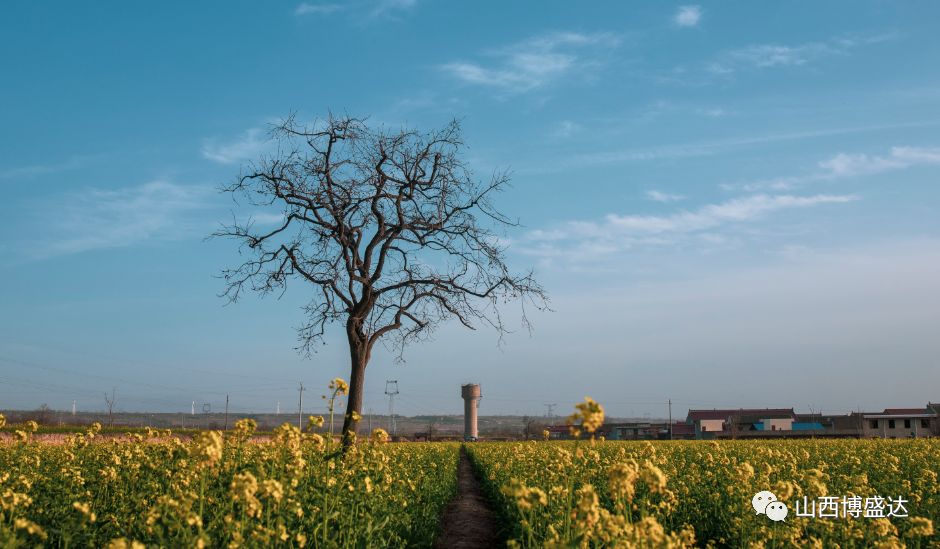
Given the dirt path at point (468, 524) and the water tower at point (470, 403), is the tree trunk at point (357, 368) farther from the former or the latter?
the water tower at point (470, 403)

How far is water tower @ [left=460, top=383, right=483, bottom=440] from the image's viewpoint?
95.6m

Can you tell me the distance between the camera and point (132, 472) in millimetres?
9484

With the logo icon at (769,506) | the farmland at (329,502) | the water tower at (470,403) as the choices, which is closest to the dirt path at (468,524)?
the farmland at (329,502)

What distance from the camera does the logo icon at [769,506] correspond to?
8.04 m

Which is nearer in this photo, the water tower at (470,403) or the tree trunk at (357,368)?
the tree trunk at (357,368)

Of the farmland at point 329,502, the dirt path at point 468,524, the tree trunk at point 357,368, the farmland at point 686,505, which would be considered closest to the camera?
the farmland at point 686,505

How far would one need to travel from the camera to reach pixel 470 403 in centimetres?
9869

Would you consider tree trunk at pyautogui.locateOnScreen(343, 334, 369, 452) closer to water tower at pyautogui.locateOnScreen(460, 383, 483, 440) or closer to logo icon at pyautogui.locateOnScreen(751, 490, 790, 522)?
logo icon at pyautogui.locateOnScreen(751, 490, 790, 522)

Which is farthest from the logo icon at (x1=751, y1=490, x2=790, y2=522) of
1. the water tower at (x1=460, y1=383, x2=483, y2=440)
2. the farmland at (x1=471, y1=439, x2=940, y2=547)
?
the water tower at (x1=460, y1=383, x2=483, y2=440)

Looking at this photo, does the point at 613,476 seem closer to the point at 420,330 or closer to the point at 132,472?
the point at 132,472

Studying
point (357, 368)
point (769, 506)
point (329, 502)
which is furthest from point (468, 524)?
point (357, 368)

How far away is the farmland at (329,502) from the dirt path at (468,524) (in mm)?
568

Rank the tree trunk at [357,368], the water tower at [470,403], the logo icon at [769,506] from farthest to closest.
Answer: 1. the water tower at [470,403]
2. the tree trunk at [357,368]
3. the logo icon at [769,506]

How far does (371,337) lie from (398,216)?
4.33 meters
